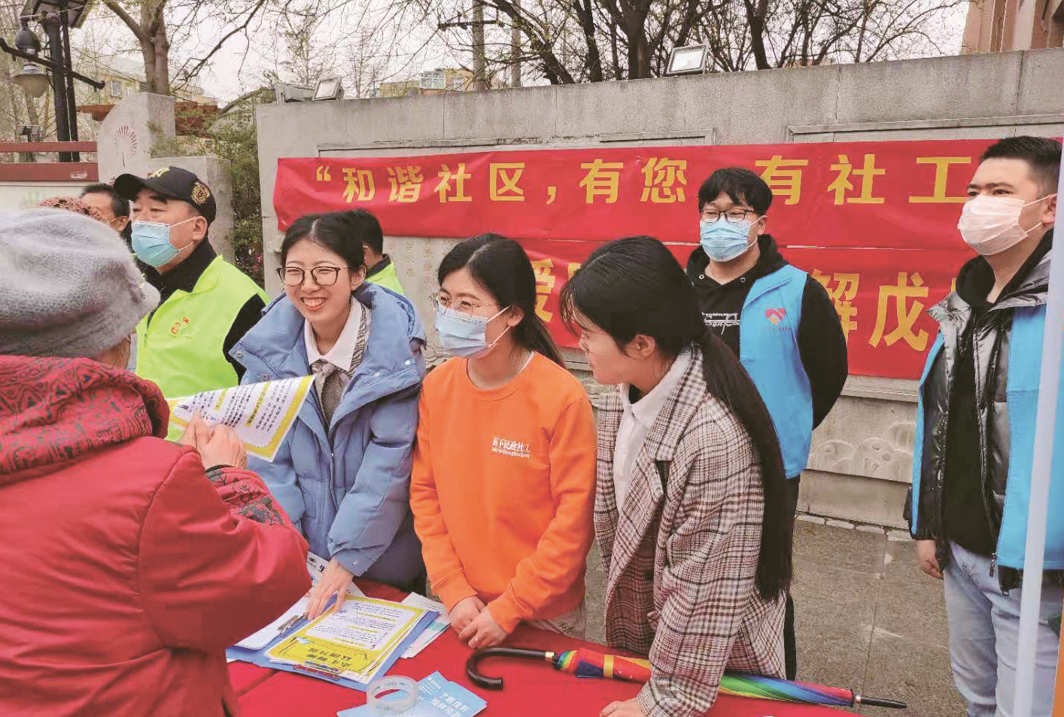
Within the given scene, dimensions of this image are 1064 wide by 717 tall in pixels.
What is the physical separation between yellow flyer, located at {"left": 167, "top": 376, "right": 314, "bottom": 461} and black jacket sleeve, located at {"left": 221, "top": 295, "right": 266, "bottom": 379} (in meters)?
0.92

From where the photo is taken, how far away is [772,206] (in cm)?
393

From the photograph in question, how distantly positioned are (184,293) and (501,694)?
1761mm

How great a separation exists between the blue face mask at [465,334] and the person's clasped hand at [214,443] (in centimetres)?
57

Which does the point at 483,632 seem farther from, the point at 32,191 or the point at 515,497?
the point at 32,191

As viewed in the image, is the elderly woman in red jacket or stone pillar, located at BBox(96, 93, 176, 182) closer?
the elderly woman in red jacket

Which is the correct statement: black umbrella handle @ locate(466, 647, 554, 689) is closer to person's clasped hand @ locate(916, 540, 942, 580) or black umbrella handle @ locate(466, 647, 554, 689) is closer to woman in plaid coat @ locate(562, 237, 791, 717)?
woman in plaid coat @ locate(562, 237, 791, 717)

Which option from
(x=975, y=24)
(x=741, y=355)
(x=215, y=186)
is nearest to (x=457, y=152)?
(x=215, y=186)

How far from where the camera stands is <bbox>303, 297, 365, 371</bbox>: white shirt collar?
1.96 metres

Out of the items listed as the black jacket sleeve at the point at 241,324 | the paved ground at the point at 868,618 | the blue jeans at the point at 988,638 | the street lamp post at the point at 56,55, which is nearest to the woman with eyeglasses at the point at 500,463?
the black jacket sleeve at the point at 241,324

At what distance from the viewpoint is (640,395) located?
59.8 inches

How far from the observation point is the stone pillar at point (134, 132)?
6570 mm

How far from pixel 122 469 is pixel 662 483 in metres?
0.90

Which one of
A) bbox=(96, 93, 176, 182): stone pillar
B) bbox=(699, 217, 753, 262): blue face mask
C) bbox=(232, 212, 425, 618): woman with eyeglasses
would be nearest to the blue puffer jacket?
bbox=(232, 212, 425, 618): woman with eyeglasses

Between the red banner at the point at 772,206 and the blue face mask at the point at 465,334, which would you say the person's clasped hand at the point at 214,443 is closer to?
the blue face mask at the point at 465,334
